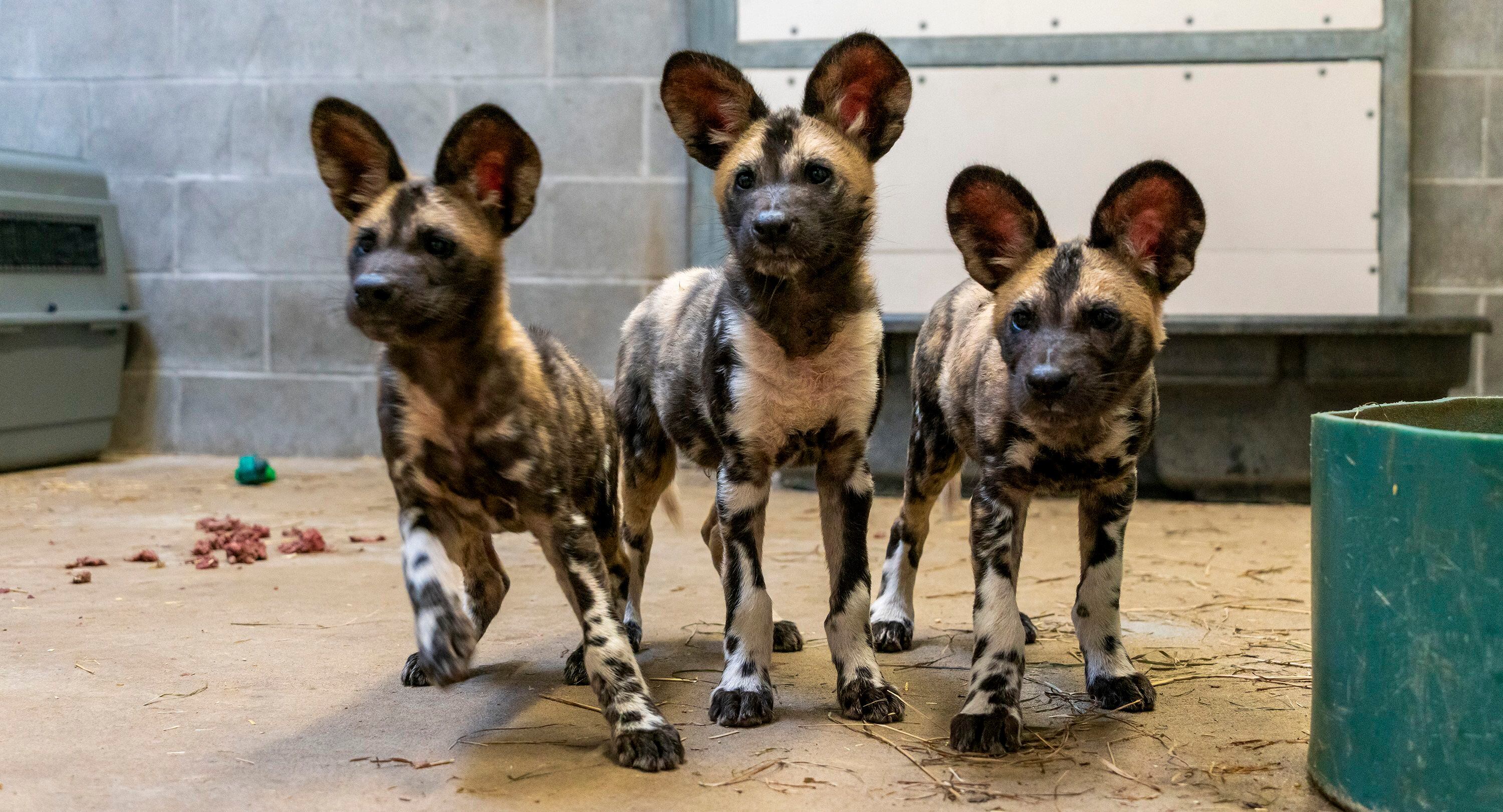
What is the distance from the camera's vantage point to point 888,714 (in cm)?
346

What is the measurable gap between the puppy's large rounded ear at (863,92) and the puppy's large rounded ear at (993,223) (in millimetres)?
288

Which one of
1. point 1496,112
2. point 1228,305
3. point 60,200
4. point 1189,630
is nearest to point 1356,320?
point 1228,305

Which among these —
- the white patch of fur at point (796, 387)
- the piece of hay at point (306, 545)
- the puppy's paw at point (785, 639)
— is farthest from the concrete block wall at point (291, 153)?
the white patch of fur at point (796, 387)

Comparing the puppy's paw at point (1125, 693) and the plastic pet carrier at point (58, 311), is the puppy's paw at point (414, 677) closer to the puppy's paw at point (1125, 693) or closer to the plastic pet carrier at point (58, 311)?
the puppy's paw at point (1125, 693)

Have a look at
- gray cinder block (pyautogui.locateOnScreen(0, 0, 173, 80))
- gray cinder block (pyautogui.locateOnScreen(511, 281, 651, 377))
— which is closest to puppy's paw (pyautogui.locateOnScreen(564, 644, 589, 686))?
gray cinder block (pyautogui.locateOnScreen(511, 281, 651, 377))

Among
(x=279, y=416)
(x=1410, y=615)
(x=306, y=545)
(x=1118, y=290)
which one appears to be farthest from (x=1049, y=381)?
(x=279, y=416)

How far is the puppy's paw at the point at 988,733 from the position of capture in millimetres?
3189

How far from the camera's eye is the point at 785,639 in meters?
4.29

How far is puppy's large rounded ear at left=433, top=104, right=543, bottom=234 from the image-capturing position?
3260 millimetres

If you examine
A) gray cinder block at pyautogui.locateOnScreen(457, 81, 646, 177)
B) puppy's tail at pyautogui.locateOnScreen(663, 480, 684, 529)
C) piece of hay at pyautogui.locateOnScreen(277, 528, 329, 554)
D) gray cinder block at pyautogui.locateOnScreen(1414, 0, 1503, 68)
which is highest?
gray cinder block at pyautogui.locateOnScreen(1414, 0, 1503, 68)

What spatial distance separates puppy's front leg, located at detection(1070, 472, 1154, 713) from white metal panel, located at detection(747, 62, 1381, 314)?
436 cm

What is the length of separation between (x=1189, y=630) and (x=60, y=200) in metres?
7.79

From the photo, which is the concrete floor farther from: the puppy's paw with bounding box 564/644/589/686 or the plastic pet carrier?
the plastic pet carrier

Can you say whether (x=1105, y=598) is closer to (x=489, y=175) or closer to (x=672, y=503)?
(x=672, y=503)
